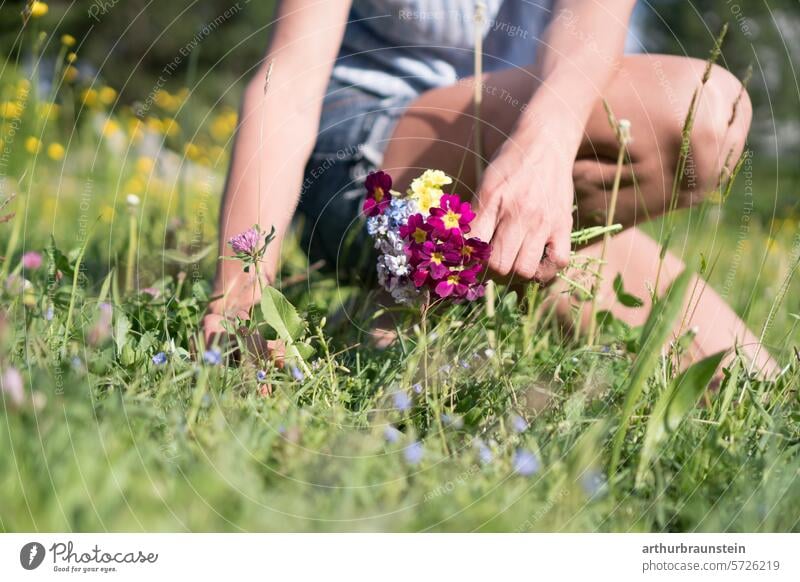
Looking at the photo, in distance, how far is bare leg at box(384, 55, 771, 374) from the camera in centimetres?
133

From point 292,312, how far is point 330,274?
654 mm

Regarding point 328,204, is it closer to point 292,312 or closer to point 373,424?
point 292,312

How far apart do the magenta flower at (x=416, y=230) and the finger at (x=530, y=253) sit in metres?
0.14

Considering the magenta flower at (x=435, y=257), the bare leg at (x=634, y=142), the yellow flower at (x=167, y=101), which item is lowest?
the magenta flower at (x=435, y=257)

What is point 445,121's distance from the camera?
148cm

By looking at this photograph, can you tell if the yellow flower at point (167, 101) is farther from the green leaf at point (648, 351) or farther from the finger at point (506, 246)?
the green leaf at point (648, 351)

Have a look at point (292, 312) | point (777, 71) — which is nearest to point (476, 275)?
point (292, 312)

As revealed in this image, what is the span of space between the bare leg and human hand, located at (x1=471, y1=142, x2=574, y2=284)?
0.43ft

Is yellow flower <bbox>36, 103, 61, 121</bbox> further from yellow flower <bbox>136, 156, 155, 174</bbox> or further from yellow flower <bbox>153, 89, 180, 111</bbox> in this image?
yellow flower <bbox>153, 89, 180, 111</bbox>

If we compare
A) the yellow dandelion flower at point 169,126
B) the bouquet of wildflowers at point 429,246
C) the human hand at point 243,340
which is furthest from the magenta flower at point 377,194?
the yellow dandelion flower at point 169,126

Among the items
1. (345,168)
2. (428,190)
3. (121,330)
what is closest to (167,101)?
(345,168)

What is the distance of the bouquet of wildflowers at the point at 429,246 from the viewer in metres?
1.00

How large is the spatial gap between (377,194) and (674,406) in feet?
1.46

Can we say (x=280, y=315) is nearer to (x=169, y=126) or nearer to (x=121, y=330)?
(x=121, y=330)
